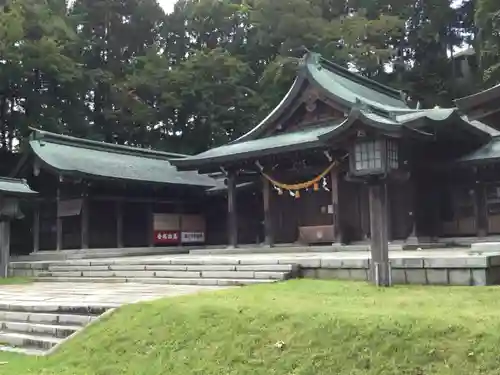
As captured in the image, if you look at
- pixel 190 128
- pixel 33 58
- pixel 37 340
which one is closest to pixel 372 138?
pixel 37 340

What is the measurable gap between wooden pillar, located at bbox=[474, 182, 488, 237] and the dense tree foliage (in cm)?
1442

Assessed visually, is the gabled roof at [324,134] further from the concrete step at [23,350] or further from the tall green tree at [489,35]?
the tall green tree at [489,35]

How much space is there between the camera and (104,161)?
24875mm

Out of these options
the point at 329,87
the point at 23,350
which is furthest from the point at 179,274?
the point at 329,87

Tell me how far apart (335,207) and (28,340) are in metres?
12.2

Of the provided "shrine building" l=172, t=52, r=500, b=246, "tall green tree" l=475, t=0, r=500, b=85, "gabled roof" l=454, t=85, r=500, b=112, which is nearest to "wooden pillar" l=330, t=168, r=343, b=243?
"shrine building" l=172, t=52, r=500, b=246

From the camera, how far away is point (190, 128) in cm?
3931

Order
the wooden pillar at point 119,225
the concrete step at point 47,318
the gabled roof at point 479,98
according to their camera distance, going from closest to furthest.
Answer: the gabled roof at point 479,98 < the concrete step at point 47,318 < the wooden pillar at point 119,225

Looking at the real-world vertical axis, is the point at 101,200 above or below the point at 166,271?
above

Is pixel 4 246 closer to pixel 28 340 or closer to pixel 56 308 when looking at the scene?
pixel 56 308

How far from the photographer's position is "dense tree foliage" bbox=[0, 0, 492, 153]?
32906 millimetres

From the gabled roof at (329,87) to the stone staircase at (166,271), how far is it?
8243 millimetres

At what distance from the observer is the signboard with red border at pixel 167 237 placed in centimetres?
2502

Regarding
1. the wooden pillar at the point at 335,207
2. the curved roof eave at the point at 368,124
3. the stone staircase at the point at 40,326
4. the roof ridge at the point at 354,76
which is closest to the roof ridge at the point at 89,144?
the roof ridge at the point at 354,76
